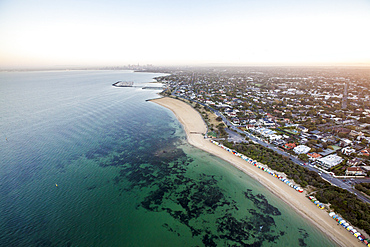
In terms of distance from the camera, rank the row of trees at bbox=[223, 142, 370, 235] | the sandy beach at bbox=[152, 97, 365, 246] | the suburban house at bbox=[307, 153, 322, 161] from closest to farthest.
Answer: the sandy beach at bbox=[152, 97, 365, 246]
the row of trees at bbox=[223, 142, 370, 235]
the suburban house at bbox=[307, 153, 322, 161]

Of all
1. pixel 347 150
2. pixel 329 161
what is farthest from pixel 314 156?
pixel 347 150

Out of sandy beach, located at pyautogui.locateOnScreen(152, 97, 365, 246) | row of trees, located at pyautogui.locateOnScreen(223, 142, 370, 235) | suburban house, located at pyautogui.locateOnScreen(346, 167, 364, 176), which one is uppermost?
suburban house, located at pyautogui.locateOnScreen(346, 167, 364, 176)

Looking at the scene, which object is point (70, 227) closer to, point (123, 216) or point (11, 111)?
point (123, 216)

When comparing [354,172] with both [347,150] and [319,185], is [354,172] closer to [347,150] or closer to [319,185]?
[319,185]

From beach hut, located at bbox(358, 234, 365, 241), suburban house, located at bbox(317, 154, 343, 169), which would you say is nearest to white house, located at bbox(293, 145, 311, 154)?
suburban house, located at bbox(317, 154, 343, 169)

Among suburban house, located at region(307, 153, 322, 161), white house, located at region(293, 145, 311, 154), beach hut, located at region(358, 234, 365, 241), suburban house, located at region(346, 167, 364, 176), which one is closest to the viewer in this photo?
beach hut, located at region(358, 234, 365, 241)

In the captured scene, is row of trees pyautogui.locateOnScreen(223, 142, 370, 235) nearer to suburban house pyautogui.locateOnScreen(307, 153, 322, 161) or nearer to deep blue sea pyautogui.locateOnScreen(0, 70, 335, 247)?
deep blue sea pyautogui.locateOnScreen(0, 70, 335, 247)
